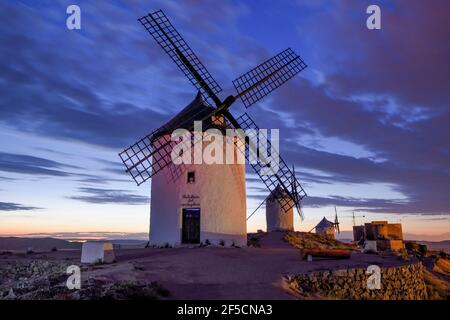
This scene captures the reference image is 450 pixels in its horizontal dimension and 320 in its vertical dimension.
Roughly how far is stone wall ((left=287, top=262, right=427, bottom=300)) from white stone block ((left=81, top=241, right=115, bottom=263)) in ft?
25.7

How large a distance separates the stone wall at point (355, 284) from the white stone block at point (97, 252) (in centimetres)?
782

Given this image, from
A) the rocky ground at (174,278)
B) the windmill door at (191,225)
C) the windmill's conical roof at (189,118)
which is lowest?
the rocky ground at (174,278)

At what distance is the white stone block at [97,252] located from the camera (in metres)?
14.7

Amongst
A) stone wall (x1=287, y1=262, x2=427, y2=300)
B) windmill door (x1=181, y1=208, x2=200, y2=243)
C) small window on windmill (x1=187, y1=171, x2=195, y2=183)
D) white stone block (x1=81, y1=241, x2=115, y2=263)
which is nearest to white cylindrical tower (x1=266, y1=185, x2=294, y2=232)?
windmill door (x1=181, y1=208, x2=200, y2=243)

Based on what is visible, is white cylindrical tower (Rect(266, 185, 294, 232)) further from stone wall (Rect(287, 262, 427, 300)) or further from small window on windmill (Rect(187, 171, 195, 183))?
stone wall (Rect(287, 262, 427, 300))

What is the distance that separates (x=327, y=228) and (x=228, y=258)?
1471 inches

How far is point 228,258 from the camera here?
50.1ft

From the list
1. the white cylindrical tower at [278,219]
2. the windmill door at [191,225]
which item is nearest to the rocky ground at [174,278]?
the windmill door at [191,225]

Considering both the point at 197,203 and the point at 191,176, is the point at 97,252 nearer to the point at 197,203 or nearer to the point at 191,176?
the point at 197,203

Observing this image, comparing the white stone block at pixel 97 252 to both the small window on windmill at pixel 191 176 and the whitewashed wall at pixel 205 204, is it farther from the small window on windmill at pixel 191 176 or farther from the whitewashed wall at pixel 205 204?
the small window on windmill at pixel 191 176

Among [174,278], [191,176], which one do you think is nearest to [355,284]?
[174,278]

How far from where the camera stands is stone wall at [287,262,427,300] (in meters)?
11.7
